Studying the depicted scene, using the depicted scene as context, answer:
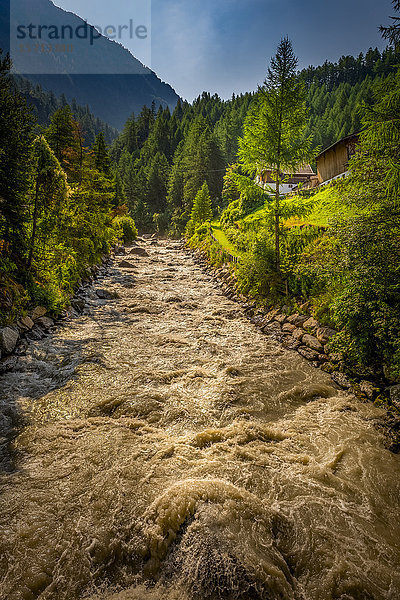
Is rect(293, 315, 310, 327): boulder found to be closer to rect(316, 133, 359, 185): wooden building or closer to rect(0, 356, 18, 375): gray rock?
rect(0, 356, 18, 375): gray rock

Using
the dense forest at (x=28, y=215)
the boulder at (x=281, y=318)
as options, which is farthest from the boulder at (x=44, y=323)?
the boulder at (x=281, y=318)

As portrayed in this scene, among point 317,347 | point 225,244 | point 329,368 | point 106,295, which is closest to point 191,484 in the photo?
point 329,368

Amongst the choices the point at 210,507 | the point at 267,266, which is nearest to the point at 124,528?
the point at 210,507

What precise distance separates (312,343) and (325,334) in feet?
1.58

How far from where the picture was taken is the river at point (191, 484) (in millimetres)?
3203

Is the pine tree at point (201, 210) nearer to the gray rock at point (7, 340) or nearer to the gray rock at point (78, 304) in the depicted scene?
the gray rock at point (78, 304)

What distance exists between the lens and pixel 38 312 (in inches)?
407

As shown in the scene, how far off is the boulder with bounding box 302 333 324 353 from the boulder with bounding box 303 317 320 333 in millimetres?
280

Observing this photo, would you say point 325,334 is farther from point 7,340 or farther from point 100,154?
point 100,154

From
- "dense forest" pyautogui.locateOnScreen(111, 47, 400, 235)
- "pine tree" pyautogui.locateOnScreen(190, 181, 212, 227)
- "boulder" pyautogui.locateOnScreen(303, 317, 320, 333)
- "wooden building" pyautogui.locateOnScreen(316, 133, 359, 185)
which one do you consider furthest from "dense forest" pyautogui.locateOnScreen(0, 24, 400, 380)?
"wooden building" pyautogui.locateOnScreen(316, 133, 359, 185)

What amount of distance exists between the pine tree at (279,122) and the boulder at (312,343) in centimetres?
707

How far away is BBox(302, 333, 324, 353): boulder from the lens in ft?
28.3

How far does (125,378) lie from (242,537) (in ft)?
15.6

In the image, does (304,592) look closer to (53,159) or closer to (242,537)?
(242,537)
